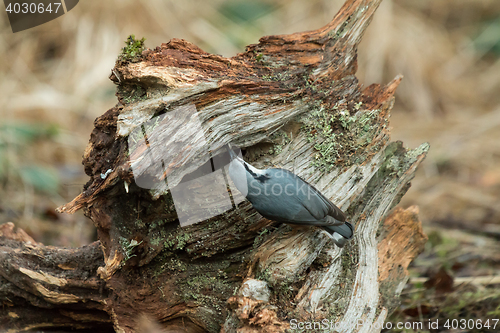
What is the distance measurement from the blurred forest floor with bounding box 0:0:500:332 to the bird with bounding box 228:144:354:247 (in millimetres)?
1402

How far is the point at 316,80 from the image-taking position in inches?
102

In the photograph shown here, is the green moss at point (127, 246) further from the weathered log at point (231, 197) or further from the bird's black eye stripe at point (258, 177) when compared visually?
the bird's black eye stripe at point (258, 177)

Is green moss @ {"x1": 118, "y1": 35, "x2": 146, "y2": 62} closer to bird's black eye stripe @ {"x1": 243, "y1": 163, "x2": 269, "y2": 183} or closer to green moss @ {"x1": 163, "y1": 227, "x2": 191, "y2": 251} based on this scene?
bird's black eye stripe @ {"x1": 243, "y1": 163, "x2": 269, "y2": 183}

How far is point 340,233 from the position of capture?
2398 millimetres

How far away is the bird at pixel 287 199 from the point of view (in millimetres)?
2271

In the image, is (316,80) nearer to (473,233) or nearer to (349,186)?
(349,186)

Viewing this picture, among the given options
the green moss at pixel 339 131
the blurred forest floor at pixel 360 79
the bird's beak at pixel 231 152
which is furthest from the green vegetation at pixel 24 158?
the green moss at pixel 339 131

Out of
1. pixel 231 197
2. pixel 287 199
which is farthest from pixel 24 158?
pixel 287 199

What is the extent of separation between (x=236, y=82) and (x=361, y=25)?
1023mm

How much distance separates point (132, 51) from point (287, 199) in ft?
3.97

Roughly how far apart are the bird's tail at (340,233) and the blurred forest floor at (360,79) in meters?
1.28

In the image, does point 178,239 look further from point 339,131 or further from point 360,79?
point 360,79

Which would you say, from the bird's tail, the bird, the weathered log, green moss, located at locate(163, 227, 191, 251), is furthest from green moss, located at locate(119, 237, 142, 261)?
the bird's tail

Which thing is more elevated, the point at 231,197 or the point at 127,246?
the point at 231,197
